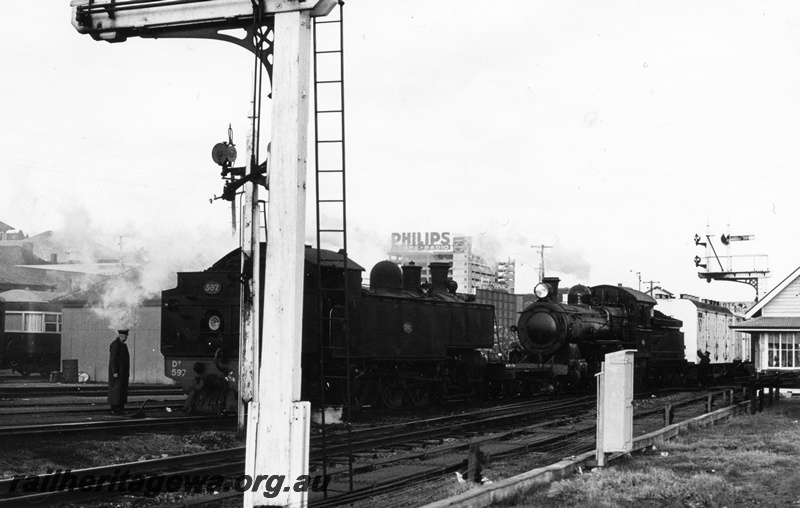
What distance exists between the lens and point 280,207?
6828mm

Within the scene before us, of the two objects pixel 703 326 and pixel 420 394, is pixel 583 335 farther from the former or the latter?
pixel 703 326

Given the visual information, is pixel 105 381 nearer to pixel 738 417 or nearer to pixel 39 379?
pixel 39 379

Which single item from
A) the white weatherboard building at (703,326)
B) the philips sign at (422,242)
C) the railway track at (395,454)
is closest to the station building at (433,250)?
the philips sign at (422,242)

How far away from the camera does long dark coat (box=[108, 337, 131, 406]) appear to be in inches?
664

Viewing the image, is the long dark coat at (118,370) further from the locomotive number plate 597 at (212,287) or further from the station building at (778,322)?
the station building at (778,322)

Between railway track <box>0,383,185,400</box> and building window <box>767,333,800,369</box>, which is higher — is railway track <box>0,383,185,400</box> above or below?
below

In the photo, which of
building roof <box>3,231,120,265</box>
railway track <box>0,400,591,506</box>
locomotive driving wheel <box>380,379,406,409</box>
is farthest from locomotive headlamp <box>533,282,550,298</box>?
building roof <box>3,231,120,265</box>

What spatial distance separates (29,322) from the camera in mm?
38531

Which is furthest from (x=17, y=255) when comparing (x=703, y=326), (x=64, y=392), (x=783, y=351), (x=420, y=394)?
(x=783, y=351)

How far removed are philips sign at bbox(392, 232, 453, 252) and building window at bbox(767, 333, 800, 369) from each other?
65196mm

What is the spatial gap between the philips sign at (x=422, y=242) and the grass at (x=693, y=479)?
79.7 meters

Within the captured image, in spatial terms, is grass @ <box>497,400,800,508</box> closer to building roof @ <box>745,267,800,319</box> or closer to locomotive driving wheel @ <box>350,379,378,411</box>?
locomotive driving wheel @ <box>350,379,378,411</box>

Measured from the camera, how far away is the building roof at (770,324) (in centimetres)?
2775

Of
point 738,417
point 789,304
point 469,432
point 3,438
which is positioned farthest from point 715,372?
point 3,438
